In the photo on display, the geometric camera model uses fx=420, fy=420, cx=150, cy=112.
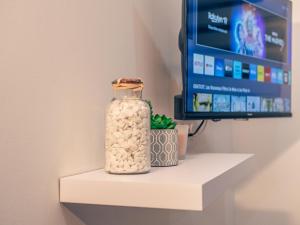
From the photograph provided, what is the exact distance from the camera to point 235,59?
66.6 inches

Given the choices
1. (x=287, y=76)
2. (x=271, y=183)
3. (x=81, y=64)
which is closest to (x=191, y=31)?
(x=81, y=64)

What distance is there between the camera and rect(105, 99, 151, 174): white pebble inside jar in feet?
3.34

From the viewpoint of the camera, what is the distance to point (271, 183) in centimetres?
240

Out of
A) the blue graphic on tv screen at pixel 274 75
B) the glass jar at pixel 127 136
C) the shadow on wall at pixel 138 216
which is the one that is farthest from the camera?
→ the blue graphic on tv screen at pixel 274 75

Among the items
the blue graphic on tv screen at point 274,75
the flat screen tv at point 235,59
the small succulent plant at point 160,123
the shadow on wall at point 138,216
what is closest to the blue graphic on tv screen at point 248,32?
the flat screen tv at point 235,59

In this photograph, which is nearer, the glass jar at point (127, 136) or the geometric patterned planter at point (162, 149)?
the glass jar at point (127, 136)

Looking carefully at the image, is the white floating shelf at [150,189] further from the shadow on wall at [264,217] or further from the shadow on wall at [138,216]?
the shadow on wall at [264,217]

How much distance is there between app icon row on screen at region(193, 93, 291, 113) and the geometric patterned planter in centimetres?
28

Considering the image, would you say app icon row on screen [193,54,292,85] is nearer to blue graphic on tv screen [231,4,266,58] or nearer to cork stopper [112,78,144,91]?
blue graphic on tv screen [231,4,266,58]

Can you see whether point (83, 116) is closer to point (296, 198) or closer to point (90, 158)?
point (90, 158)

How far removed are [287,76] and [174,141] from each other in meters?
1.09

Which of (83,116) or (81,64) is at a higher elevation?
(81,64)

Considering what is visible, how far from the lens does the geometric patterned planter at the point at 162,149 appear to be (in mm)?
1221

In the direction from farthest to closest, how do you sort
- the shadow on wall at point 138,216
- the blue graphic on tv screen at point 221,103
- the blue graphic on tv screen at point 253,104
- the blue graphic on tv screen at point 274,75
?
the blue graphic on tv screen at point 274,75
the blue graphic on tv screen at point 253,104
the blue graphic on tv screen at point 221,103
the shadow on wall at point 138,216
